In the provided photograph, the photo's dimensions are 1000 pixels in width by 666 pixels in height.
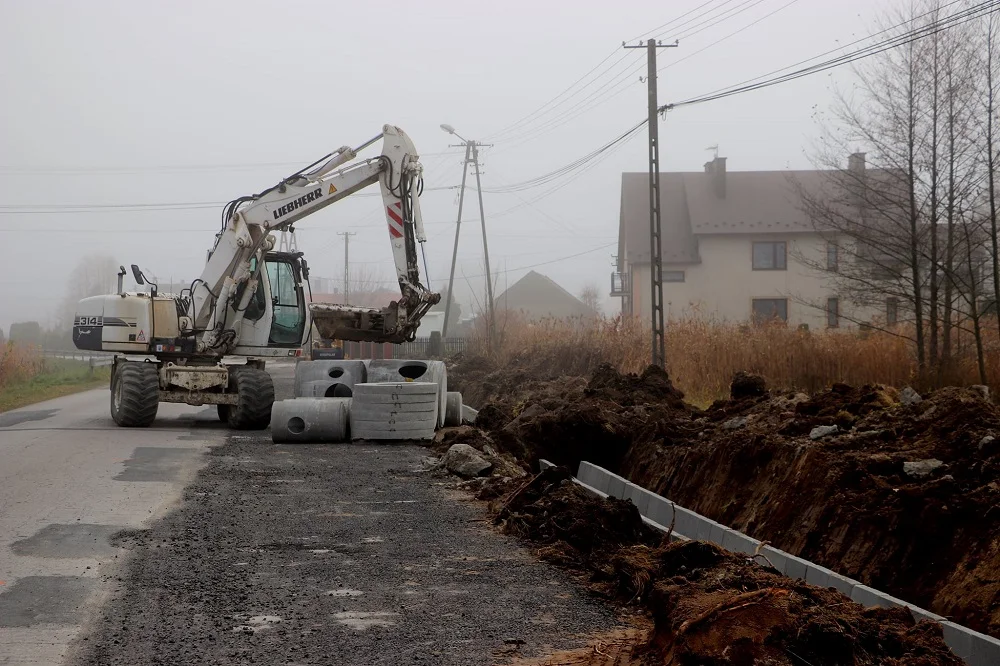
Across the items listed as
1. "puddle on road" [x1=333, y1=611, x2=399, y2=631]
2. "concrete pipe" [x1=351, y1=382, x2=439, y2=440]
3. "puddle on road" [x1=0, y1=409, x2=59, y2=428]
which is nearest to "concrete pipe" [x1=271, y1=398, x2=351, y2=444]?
"concrete pipe" [x1=351, y1=382, x2=439, y2=440]

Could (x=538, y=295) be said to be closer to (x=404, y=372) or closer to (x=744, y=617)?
(x=404, y=372)

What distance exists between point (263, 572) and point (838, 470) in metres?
4.84

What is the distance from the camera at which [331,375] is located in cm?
1880

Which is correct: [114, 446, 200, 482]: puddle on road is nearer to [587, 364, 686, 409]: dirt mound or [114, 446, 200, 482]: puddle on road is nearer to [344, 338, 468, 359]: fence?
[587, 364, 686, 409]: dirt mound

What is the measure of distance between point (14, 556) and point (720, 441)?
7104 mm

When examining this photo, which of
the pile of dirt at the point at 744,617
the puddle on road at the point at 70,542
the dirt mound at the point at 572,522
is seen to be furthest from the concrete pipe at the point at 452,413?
the pile of dirt at the point at 744,617

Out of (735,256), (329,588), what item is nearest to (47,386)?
(735,256)

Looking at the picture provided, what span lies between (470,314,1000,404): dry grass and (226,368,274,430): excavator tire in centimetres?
824

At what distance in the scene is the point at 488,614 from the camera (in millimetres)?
6680

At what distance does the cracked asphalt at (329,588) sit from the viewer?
595 centimetres

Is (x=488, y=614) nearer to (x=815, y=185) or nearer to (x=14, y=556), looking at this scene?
(x=14, y=556)

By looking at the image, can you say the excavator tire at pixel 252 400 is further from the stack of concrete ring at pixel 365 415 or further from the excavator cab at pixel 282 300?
the stack of concrete ring at pixel 365 415

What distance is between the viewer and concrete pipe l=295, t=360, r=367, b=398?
1867 cm

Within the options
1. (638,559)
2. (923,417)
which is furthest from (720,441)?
(638,559)
